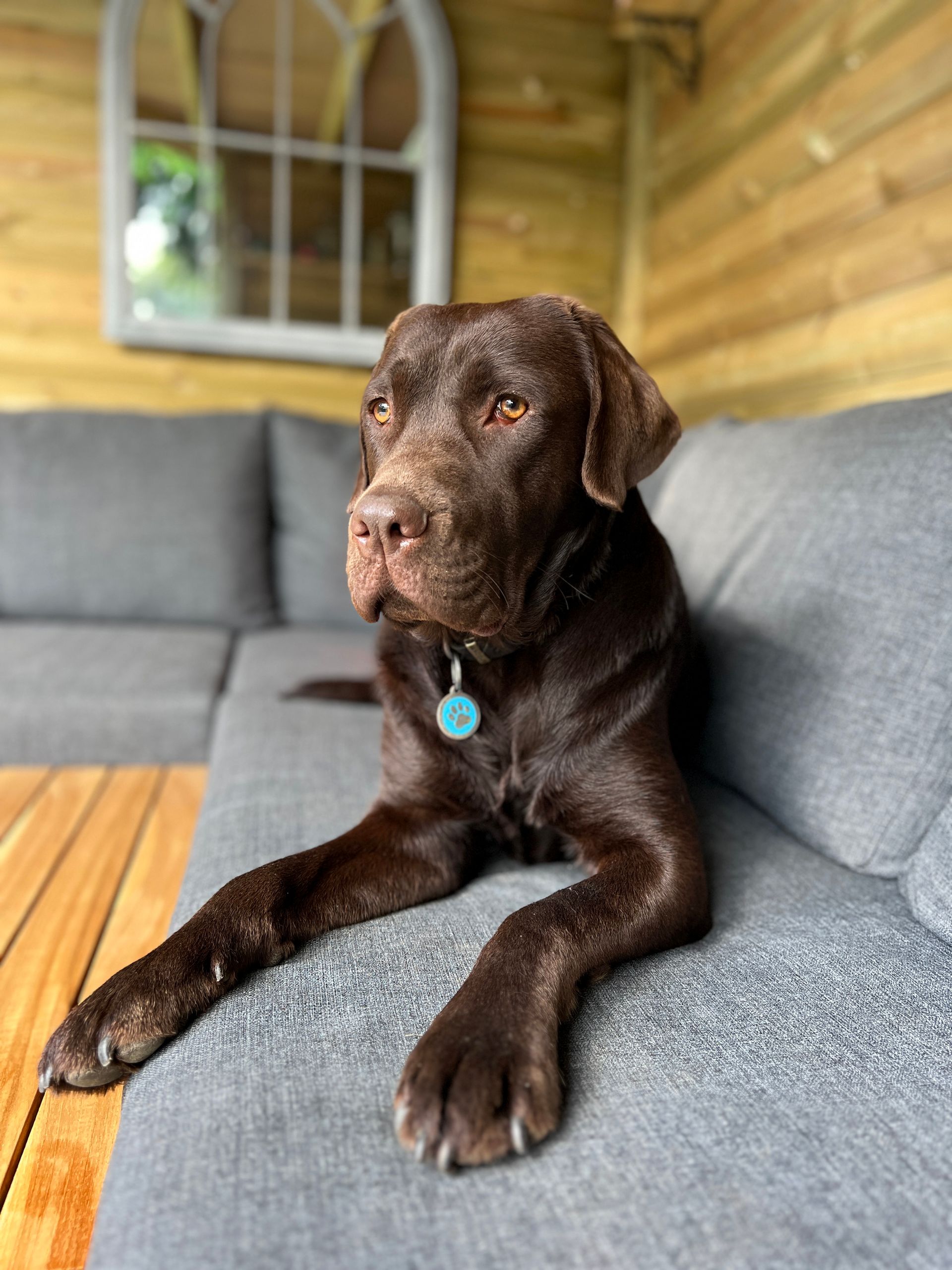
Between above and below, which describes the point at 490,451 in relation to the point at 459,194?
below

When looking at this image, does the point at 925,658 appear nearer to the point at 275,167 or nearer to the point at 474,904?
the point at 474,904

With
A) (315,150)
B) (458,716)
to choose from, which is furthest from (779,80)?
(458,716)

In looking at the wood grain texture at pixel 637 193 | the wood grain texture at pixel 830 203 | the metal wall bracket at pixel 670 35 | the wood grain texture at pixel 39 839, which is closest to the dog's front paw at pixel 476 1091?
the wood grain texture at pixel 39 839

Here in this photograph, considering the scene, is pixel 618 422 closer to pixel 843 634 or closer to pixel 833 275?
pixel 843 634

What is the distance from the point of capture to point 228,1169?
0.78 meters

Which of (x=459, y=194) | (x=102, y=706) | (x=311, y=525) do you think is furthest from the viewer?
(x=459, y=194)

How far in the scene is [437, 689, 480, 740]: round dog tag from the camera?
4.47 ft

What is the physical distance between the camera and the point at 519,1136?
0.81 metres

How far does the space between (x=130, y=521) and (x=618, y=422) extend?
2312mm

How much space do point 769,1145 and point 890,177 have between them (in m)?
2.32

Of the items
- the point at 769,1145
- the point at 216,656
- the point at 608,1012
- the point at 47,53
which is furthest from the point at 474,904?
the point at 47,53

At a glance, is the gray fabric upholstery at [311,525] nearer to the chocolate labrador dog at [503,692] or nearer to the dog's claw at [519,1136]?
the chocolate labrador dog at [503,692]

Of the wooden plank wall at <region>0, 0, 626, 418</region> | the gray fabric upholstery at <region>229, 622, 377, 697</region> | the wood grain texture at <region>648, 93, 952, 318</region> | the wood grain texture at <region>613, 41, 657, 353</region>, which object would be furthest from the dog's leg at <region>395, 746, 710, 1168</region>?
the wooden plank wall at <region>0, 0, 626, 418</region>

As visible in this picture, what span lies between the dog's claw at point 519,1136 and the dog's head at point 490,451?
59 cm
